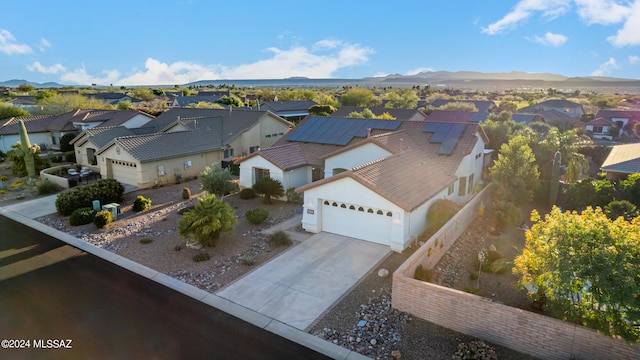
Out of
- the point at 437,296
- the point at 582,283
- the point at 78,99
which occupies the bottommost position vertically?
the point at 437,296

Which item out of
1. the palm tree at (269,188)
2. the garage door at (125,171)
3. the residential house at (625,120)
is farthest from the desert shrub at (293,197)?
the residential house at (625,120)

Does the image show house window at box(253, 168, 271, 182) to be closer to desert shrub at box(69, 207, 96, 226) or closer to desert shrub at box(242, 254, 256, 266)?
desert shrub at box(69, 207, 96, 226)

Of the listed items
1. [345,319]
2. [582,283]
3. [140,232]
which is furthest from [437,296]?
[140,232]

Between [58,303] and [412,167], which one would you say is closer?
[58,303]

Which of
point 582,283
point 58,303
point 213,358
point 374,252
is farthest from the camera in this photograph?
point 374,252

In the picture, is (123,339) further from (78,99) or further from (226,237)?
(78,99)

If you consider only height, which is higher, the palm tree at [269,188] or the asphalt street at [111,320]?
the palm tree at [269,188]

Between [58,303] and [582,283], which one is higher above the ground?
[582,283]

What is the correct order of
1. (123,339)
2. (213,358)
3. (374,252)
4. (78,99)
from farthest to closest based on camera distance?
(78,99)
(374,252)
(123,339)
(213,358)

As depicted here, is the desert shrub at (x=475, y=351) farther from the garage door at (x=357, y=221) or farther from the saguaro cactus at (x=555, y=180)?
the saguaro cactus at (x=555, y=180)
